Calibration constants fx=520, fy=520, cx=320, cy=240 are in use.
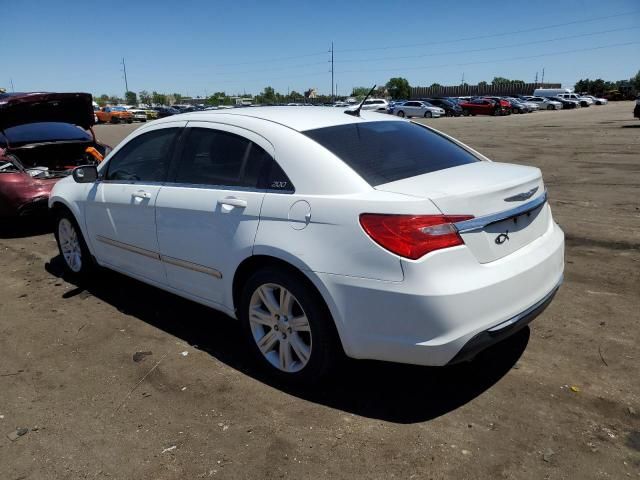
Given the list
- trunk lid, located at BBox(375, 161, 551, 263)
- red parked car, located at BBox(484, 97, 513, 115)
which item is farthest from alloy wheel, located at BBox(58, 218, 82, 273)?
red parked car, located at BBox(484, 97, 513, 115)

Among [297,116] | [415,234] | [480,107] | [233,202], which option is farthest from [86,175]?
[480,107]

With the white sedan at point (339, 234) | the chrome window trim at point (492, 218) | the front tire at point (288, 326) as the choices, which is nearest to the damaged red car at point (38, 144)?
the white sedan at point (339, 234)

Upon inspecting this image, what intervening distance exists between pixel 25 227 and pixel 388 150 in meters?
6.67

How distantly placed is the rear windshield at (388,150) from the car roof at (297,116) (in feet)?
0.26

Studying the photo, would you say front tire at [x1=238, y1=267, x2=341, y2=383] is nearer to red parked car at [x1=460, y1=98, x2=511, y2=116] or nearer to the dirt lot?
the dirt lot

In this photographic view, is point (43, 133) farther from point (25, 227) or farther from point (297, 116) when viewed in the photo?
point (297, 116)

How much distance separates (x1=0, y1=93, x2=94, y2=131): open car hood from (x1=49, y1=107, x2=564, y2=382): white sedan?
4.26 m

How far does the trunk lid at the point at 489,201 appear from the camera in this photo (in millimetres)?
2666

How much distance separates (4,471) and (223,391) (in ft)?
3.88

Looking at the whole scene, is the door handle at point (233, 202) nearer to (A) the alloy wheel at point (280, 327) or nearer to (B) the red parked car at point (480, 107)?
(A) the alloy wheel at point (280, 327)

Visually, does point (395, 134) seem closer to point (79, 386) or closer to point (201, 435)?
point (201, 435)

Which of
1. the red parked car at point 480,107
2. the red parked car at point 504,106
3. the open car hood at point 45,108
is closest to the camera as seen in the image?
the open car hood at point 45,108

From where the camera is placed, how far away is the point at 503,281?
106 inches

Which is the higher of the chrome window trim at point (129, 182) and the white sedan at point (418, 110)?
the chrome window trim at point (129, 182)
